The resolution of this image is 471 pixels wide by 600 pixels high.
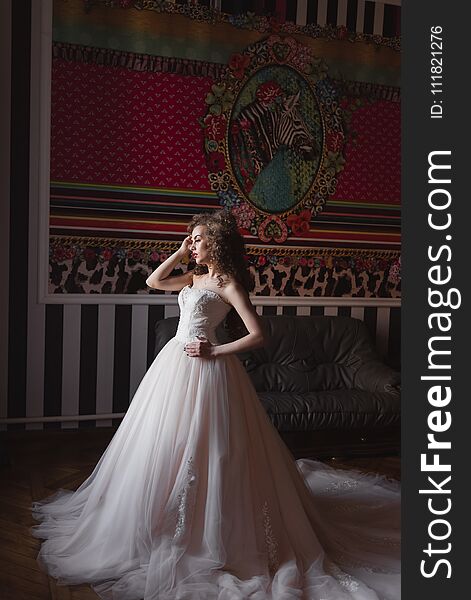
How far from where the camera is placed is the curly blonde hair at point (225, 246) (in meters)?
2.96

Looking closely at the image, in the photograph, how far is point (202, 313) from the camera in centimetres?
297

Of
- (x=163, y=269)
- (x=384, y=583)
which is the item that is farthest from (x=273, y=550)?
(x=163, y=269)

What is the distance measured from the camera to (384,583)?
8.59 ft

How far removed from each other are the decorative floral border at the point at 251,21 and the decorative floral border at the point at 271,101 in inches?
3.8

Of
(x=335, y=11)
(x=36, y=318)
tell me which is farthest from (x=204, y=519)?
(x=335, y=11)

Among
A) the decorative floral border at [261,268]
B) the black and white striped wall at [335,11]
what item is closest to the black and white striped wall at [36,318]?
the decorative floral border at [261,268]

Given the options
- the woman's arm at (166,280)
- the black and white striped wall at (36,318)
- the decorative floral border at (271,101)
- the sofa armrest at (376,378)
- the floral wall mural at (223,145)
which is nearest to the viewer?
the woman's arm at (166,280)

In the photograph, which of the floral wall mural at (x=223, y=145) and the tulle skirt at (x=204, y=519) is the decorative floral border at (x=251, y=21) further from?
the tulle skirt at (x=204, y=519)

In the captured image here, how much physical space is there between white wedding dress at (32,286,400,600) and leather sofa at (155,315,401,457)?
3.96 feet

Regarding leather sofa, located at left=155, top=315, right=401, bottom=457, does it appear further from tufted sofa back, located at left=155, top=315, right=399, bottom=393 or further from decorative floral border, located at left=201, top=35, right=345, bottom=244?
decorative floral border, located at left=201, top=35, right=345, bottom=244

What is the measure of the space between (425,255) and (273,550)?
4.62ft

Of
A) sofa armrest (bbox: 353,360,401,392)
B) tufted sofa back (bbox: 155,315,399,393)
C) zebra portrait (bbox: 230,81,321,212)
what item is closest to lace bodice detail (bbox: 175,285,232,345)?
tufted sofa back (bbox: 155,315,399,393)

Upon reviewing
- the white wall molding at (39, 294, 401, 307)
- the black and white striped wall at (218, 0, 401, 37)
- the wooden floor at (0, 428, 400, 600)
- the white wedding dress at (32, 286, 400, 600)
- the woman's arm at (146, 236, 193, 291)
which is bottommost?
the wooden floor at (0, 428, 400, 600)

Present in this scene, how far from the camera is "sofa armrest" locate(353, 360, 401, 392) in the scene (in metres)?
4.59
